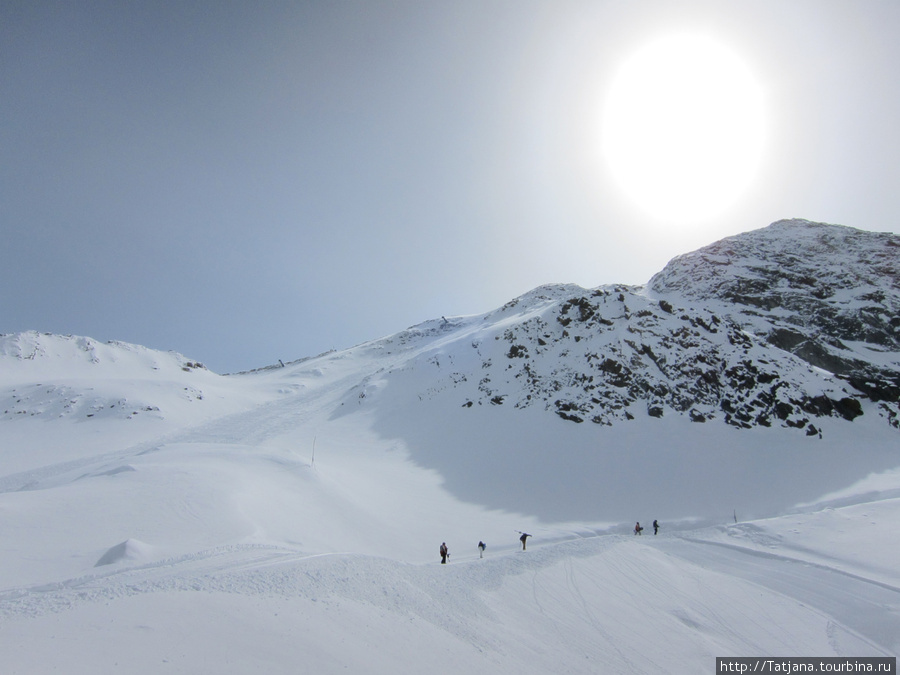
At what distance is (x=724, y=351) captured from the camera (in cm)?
4400

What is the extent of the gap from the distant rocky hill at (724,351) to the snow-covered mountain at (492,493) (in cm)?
35

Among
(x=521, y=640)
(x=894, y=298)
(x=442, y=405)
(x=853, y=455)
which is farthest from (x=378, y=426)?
(x=894, y=298)

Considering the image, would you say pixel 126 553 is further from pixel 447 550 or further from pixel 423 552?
pixel 447 550

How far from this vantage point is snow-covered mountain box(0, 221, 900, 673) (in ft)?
31.1

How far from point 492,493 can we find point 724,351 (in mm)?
32191

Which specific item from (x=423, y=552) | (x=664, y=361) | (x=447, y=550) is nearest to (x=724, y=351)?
(x=664, y=361)

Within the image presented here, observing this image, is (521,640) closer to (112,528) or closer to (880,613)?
(880,613)

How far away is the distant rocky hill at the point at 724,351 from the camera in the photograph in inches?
1564

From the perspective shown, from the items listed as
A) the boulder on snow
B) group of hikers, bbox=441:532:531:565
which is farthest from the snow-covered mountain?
group of hikers, bbox=441:532:531:565

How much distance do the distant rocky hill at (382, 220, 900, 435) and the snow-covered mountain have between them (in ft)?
1.14

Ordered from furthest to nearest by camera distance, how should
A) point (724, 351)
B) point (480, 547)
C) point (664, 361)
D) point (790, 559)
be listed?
1. point (724, 351)
2. point (664, 361)
3. point (480, 547)
4. point (790, 559)

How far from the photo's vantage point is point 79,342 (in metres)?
62.5

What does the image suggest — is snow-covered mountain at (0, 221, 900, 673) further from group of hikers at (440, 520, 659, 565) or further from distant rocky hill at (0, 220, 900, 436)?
group of hikers at (440, 520, 659, 565)

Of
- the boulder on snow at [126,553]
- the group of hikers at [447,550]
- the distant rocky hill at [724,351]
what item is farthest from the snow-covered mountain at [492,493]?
the group of hikers at [447,550]
